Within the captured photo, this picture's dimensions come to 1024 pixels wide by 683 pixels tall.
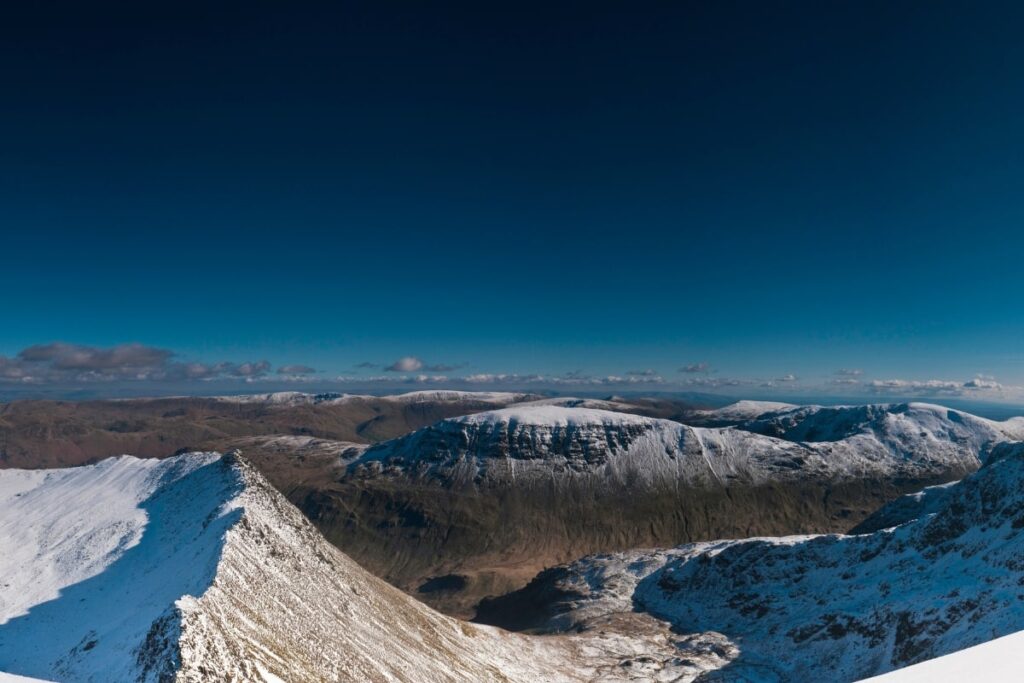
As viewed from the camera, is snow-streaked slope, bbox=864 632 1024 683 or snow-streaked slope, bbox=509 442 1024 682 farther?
snow-streaked slope, bbox=509 442 1024 682

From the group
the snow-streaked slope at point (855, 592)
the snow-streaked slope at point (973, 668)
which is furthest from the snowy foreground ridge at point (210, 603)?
the snow-streaked slope at point (973, 668)

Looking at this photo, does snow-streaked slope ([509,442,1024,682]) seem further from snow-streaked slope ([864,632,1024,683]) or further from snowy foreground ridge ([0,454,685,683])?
snow-streaked slope ([864,632,1024,683])

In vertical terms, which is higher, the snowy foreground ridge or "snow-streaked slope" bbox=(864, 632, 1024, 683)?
"snow-streaked slope" bbox=(864, 632, 1024, 683)

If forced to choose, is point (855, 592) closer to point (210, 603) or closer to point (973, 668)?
point (210, 603)

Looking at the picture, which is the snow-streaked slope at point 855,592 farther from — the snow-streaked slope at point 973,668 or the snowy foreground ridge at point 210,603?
the snow-streaked slope at point 973,668

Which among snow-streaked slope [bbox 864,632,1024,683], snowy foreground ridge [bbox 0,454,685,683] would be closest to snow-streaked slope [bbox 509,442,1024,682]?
snowy foreground ridge [bbox 0,454,685,683]

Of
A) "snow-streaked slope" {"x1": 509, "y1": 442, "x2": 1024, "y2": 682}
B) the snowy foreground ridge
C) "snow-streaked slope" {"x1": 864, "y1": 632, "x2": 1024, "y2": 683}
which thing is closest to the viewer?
"snow-streaked slope" {"x1": 864, "y1": 632, "x2": 1024, "y2": 683}

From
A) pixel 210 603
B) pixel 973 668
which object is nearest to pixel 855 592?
pixel 210 603
